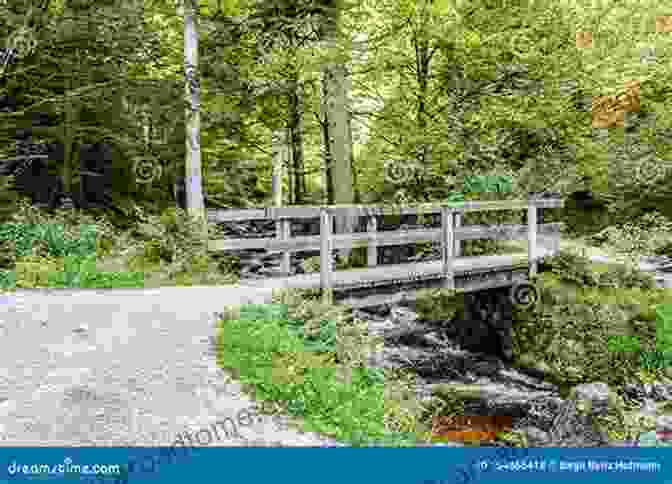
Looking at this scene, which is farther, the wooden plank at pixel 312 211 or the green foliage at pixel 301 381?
the wooden plank at pixel 312 211

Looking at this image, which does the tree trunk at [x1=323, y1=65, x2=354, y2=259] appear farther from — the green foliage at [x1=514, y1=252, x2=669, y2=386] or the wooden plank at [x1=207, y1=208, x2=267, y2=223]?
the wooden plank at [x1=207, y1=208, x2=267, y2=223]

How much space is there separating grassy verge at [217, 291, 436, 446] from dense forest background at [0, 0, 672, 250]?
864 centimetres

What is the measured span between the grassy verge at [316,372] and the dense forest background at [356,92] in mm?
8636

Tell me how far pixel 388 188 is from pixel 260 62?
541cm

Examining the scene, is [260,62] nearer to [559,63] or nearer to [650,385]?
[559,63]

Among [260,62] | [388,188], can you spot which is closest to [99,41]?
[260,62]

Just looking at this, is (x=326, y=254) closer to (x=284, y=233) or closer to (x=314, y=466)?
(x=284, y=233)

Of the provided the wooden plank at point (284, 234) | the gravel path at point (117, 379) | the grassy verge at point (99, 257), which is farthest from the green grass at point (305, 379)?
the grassy verge at point (99, 257)

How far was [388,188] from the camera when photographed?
19469mm

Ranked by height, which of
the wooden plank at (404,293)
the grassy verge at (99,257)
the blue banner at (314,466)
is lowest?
the blue banner at (314,466)

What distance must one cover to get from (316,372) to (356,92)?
1648cm

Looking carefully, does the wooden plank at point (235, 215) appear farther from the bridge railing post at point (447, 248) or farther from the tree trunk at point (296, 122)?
the tree trunk at point (296, 122)

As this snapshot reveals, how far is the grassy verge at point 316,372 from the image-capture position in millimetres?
5102

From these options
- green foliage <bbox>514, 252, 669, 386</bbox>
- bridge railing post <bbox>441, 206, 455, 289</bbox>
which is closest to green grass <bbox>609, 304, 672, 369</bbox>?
green foliage <bbox>514, 252, 669, 386</bbox>
